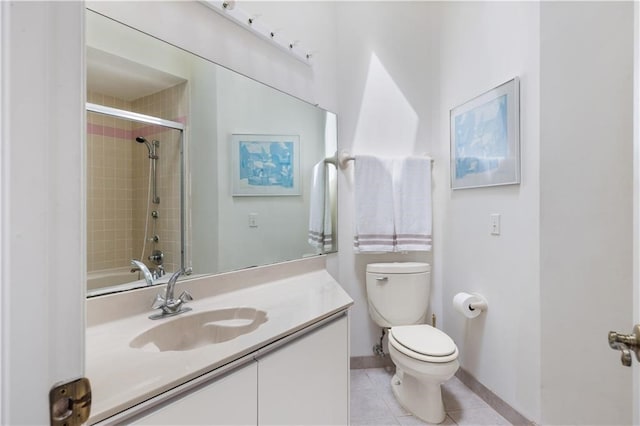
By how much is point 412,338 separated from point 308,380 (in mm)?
827

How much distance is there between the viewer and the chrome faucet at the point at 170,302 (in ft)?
3.65

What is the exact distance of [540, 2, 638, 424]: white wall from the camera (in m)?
1.31

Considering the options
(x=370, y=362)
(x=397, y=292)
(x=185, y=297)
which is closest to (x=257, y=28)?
(x=185, y=297)

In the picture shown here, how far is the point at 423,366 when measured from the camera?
5.02 ft

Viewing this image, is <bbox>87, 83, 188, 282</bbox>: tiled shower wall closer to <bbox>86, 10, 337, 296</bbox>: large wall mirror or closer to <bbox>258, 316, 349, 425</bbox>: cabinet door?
<bbox>86, 10, 337, 296</bbox>: large wall mirror

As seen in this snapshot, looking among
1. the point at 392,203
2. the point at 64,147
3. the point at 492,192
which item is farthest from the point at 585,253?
the point at 64,147

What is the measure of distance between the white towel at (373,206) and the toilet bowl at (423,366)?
0.57 meters

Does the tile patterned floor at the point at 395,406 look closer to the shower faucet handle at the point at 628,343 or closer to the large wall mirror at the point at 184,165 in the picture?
the large wall mirror at the point at 184,165

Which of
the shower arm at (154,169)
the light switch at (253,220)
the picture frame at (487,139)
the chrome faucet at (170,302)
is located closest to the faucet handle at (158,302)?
the chrome faucet at (170,302)

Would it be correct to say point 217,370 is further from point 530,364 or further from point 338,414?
point 530,364

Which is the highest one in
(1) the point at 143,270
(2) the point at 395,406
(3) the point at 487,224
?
(3) the point at 487,224

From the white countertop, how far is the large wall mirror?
13cm

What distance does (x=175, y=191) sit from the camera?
4.31 ft

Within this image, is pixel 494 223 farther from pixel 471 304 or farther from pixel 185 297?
pixel 185 297
